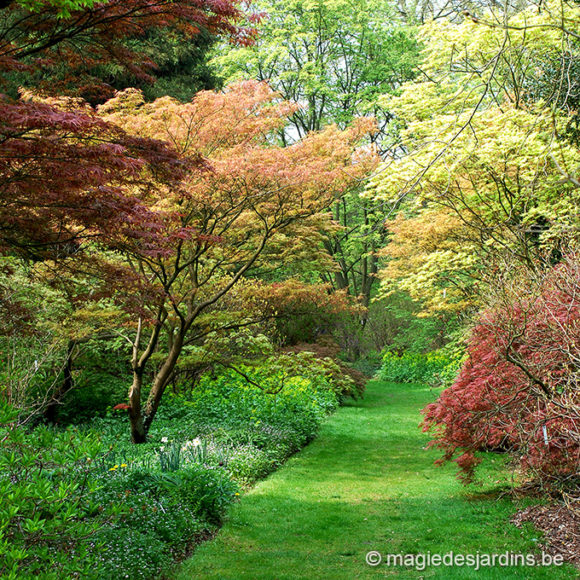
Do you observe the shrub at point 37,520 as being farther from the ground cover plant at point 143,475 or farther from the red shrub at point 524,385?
the red shrub at point 524,385

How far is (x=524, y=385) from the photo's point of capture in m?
4.73

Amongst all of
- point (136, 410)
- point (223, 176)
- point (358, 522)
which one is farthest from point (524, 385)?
point (136, 410)

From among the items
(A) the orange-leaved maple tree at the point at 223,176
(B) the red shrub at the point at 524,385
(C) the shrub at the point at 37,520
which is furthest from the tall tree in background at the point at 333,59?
(C) the shrub at the point at 37,520

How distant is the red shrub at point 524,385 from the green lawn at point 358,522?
63 cm

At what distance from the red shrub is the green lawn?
626 mm

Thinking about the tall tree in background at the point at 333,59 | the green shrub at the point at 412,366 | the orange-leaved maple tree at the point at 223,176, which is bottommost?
the green shrub at the point at 412,366

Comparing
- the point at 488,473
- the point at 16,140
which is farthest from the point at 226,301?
the point at 16,140

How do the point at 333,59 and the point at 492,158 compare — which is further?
the point at 333,59

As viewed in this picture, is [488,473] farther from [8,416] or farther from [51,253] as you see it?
[8,416]

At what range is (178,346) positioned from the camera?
381 inches

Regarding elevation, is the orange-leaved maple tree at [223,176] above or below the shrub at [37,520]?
above

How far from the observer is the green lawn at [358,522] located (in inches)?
191

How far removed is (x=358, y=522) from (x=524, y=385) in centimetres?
251

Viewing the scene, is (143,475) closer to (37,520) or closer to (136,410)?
(37,520)
